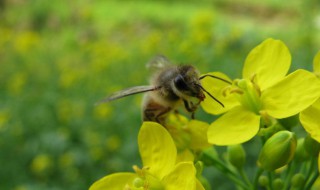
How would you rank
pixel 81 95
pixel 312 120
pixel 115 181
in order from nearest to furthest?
pixel 312 120
pixel 115 181
pixel 81 95

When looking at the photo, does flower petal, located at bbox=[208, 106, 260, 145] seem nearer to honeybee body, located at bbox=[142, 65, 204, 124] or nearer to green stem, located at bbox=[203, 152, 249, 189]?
honeybee body, located at bbox=[142, 65, 204, 124]

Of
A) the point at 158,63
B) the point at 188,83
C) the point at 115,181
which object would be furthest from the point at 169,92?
the point at 115,181

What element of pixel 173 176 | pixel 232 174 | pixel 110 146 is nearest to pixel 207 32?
pixel 110 146

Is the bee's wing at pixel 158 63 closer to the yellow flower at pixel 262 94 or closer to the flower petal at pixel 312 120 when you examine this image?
the yellow flower at pixel 262 94

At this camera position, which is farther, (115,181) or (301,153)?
(301,153)

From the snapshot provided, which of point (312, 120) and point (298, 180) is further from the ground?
point (312, 120)

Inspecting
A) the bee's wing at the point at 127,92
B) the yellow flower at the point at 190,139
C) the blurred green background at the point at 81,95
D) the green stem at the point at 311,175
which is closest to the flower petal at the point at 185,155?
the yellow flower at the point at 190,139

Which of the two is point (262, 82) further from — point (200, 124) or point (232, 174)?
point (232, 174)

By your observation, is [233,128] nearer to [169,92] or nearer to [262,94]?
[262,94]
